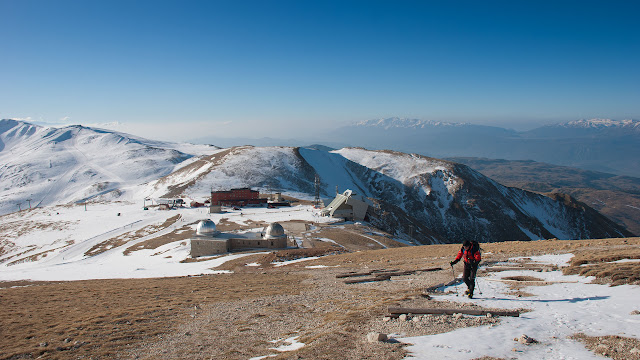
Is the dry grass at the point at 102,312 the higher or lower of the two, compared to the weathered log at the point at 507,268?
lower

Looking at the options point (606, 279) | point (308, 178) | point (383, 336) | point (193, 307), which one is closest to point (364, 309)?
point (383, 336)

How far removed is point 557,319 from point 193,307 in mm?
13185

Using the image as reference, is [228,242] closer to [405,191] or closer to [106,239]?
[106,239]

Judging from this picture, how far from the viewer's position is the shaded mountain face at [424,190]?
116375 mm

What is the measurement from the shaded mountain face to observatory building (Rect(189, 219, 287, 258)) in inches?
2207

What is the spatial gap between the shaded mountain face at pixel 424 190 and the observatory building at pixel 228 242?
56.1 metres

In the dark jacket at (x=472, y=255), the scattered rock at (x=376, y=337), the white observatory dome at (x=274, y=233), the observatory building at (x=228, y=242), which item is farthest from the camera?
the white observatory dome at (x=274, y=233)

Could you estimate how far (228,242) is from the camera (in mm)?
45531

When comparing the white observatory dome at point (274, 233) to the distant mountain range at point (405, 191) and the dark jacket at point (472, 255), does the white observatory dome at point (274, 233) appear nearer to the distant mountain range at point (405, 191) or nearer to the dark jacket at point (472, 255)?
the dark jacket at point (472, 255)

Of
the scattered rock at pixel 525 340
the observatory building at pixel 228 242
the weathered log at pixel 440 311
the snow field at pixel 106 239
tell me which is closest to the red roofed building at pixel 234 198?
the snow field at pixel 106 239

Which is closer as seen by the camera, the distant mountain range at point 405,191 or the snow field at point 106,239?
the snow field at point 106,239

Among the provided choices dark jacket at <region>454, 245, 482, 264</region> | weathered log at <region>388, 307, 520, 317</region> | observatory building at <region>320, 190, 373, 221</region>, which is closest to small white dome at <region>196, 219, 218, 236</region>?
observatory building at <region>320, 190, 373, 221</region>

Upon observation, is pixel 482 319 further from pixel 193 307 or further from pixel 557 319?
pixel 193 307

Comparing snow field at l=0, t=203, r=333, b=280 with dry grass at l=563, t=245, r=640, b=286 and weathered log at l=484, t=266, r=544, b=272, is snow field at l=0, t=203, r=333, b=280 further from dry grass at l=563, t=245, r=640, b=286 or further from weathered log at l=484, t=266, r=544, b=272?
dry grass at l=563, t=245, r=640, b=286
